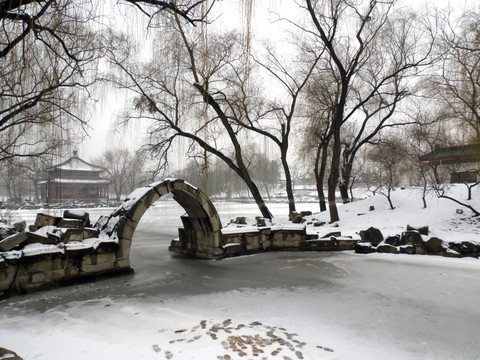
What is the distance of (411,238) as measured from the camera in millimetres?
8141

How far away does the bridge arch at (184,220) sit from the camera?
624 cm

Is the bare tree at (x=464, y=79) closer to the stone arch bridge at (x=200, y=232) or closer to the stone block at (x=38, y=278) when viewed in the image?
the stone arch bridge at (x=200, y=232)

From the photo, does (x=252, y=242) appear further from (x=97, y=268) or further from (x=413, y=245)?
(x=413, y=245)

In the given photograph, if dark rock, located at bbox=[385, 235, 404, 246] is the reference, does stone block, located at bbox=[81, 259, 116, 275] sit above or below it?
above

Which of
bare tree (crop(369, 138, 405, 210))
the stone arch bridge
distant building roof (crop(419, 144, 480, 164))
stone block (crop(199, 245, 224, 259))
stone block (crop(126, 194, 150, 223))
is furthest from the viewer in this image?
bare tree (crop(369, 138, 405, 210))

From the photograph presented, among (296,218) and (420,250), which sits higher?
(296,218)

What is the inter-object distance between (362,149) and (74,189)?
23972 millimetres

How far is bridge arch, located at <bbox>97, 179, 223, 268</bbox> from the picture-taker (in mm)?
6243

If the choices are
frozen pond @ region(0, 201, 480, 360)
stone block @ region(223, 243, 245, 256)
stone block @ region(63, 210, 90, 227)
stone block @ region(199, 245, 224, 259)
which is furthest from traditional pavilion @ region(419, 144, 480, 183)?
stone block @ region(63, 210, 90, 227)

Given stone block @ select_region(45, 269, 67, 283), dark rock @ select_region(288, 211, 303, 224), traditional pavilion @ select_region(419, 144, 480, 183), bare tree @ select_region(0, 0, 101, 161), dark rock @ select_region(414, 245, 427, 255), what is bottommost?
dark rock @ select_region(414, 245, 427, 255)

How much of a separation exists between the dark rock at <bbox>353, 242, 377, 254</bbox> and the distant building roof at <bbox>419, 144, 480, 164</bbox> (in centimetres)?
527

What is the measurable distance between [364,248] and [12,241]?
7.93 metres

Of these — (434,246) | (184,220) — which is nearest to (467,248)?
(434,246)

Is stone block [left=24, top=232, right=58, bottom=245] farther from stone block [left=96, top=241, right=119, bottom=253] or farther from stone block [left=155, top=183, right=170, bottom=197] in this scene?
stone block [left=155, top=183, right=170, bottom=197]
